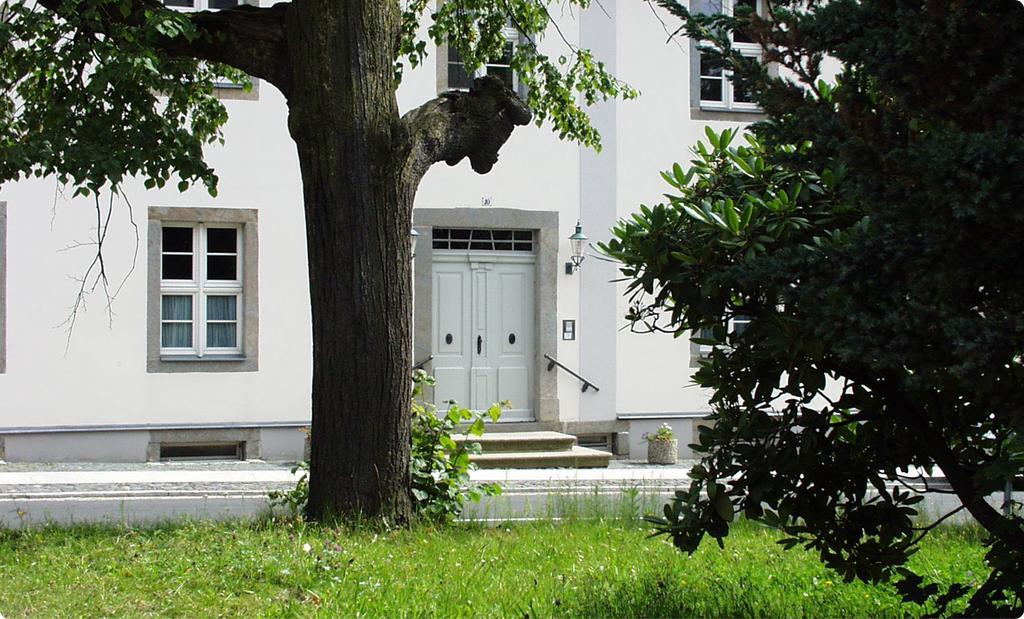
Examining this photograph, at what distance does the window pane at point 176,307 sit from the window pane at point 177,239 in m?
0.64

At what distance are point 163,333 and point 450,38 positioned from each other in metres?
6.74

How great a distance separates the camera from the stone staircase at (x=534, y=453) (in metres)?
15.5

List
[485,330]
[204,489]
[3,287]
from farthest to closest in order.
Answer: [485,330] < [3,287] < [204,489]

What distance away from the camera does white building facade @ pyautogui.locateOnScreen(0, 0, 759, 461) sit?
1538cm

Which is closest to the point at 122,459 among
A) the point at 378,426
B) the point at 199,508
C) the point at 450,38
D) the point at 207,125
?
the point at 199,508

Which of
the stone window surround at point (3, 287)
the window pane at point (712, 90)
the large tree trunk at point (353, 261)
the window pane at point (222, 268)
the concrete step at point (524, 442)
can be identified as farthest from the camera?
the window pane at point (712, 90)

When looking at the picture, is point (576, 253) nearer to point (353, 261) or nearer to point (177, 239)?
point (177, 239)

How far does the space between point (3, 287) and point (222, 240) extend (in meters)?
2.85

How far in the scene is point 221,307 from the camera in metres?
16.1

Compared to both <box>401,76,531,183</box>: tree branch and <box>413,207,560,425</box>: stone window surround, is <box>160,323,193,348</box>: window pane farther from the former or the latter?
<box>401,76,531,183</box>: tree branch

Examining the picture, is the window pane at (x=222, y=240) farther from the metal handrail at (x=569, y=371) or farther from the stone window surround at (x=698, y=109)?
the stone window surround at (x=698, y=109)

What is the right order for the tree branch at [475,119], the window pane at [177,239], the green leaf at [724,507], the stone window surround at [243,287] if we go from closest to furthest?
the green leaf at [724,507]
the tree branch at [475,119]
the stone window surround at [243,287]
the window pane at [177,239]

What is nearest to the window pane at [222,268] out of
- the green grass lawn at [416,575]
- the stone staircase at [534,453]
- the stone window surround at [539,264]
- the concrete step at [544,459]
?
the stone window surround at [539,264]

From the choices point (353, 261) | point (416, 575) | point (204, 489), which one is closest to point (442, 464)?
point (353, 261)
